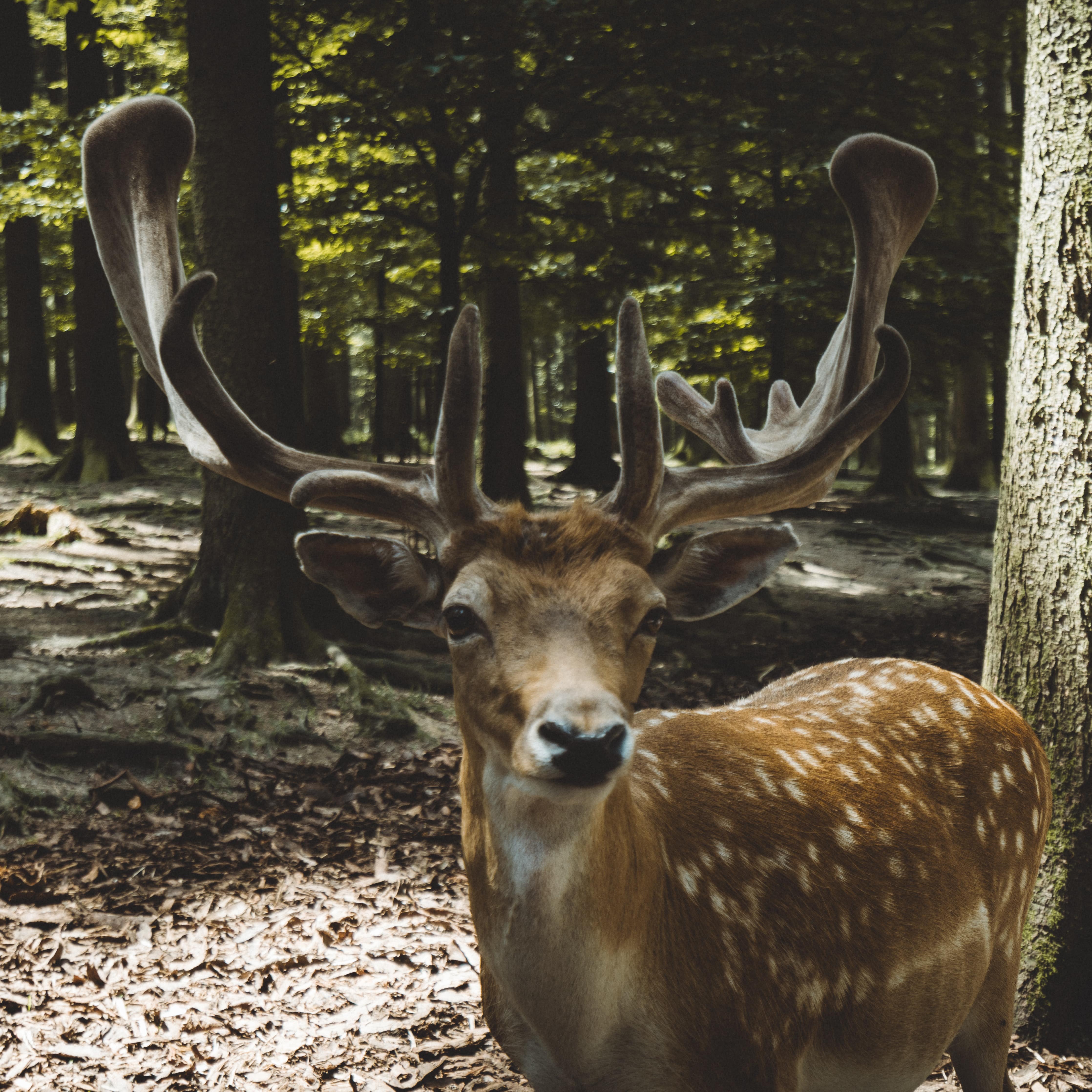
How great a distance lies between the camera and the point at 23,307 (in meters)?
18.2

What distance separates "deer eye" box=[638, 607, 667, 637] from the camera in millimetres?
2510

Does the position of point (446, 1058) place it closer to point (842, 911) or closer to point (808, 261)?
point (842, 911)

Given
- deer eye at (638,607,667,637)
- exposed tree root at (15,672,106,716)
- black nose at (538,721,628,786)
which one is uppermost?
deer eye at (638,607,667,637)

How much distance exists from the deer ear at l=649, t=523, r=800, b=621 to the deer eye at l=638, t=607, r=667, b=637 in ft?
0.75

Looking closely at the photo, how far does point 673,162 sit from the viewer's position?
9828 mm

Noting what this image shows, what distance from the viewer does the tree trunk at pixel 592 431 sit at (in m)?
17.9

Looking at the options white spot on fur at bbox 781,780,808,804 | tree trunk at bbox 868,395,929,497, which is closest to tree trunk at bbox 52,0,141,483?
tree trunk at bbox 868,395,929,497

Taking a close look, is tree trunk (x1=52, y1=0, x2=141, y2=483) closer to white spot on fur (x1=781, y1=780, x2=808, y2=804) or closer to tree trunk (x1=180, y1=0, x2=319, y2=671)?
tree trunk (x1=180, y1=0, x2=319, y2=671)

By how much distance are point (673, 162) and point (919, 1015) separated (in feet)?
28.2

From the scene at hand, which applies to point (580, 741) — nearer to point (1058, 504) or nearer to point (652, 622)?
point (652, 622)

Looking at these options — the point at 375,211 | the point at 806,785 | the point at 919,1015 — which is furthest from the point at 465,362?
the point at 375,211

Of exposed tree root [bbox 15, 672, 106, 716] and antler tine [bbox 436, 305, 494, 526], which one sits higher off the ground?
antler tine [bbox 436, 305, 494, 526]

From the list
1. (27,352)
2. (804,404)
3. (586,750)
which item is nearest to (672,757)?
(586,750)

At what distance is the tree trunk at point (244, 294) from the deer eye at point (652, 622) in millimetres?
4862
